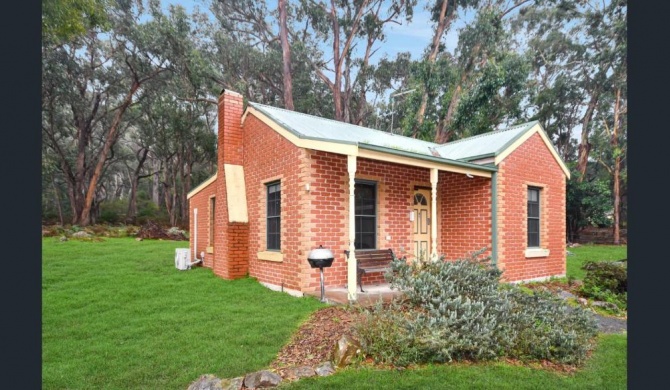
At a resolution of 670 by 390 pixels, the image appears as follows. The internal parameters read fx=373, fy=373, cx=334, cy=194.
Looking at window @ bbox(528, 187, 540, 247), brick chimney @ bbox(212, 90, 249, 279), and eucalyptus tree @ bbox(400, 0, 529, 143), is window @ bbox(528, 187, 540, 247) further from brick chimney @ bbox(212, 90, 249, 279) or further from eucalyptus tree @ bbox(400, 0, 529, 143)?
eucalyptus tree @ bbox(400, 0, 529, 143)

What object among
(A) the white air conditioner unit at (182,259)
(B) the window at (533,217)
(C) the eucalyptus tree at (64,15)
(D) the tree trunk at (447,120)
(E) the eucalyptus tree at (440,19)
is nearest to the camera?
(C) the eucalyptus tree at (64,15)

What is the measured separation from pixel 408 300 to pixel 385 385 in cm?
215

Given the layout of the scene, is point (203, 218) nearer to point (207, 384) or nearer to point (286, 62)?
point (207, 384)

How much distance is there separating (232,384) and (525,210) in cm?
939

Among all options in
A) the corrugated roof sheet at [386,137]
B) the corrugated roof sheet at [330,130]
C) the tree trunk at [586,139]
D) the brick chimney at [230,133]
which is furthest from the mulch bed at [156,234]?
the tree trunk at [586,139]

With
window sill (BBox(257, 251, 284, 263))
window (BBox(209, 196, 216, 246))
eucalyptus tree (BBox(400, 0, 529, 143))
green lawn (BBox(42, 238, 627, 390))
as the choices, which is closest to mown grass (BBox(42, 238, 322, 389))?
green lawn (BBox(42, 238, 627, 390))

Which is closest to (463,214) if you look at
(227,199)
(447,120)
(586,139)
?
(227,199)

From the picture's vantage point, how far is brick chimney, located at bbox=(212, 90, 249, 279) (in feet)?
32.3

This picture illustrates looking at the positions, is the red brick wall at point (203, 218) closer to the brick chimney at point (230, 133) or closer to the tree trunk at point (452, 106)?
the brick chimney at point (230, 133)

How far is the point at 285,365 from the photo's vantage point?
15.5 ft

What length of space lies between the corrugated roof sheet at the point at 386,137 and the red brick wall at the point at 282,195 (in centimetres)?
59

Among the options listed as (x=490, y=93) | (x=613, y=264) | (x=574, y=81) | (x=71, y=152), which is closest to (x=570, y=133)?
(x=574, y=81)

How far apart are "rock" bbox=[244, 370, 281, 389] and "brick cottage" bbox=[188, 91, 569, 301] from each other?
112 inches

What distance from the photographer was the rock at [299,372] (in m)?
4.39
